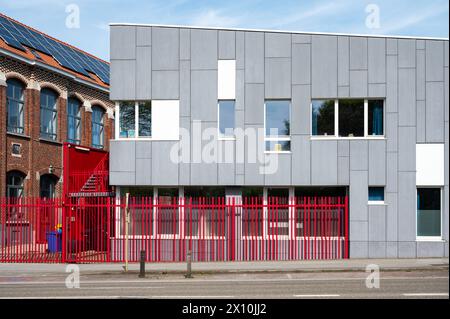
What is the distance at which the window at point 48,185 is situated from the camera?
3066 centimetres

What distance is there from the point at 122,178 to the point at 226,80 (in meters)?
5.08

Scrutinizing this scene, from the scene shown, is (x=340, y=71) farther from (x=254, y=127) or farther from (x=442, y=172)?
(x=442, y=172)

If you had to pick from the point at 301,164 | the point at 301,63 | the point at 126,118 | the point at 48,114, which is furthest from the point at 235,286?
the point at 48,114

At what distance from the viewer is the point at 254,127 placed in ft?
67.3

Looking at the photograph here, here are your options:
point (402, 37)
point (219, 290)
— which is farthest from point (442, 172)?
point (219, 290)

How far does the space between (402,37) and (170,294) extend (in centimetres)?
1263

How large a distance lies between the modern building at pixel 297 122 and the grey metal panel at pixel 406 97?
0.03 m

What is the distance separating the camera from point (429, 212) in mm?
20312

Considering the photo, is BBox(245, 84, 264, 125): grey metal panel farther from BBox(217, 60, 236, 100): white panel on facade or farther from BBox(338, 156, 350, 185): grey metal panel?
BBox(338, 156, 350, 185): grey metal panel

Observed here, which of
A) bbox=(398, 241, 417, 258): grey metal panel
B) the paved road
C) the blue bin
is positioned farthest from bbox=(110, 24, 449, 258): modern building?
the paved road

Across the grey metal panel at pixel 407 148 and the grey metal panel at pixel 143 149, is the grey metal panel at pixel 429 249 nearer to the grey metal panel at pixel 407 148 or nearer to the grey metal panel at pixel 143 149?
the grey metal panel at pixel 407 148

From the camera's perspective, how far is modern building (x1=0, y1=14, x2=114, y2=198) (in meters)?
27.7

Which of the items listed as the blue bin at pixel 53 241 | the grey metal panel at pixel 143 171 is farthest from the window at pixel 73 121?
the grey metal panel at pixel 143 171

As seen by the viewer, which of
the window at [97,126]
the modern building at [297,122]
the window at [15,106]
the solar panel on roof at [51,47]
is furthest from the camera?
the window at [97,126]
